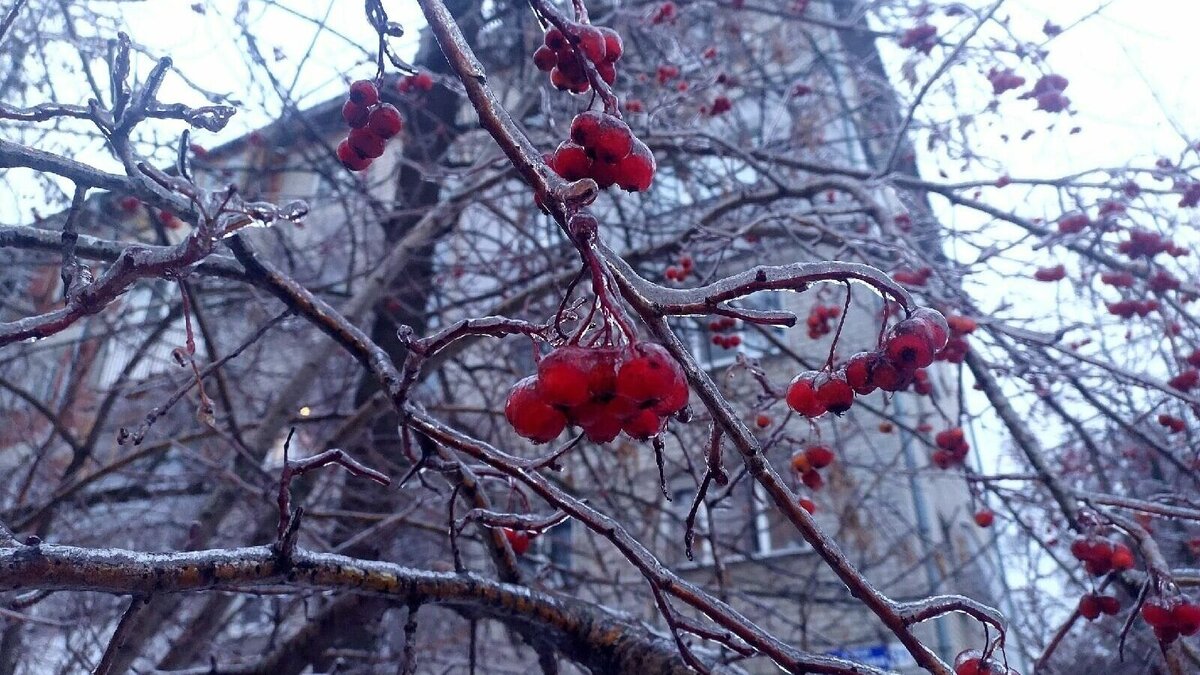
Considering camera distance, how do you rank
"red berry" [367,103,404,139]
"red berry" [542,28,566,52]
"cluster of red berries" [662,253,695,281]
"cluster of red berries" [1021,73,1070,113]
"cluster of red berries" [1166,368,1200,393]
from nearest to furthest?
"red berry" [542,28,566,52], "red berry" [367,103,404,139], "cluster of red berries" [1166,368,1200,393], "cluster of red berries" [662,253,695,281], "cluster of red berries" [1021,73,1070,113]

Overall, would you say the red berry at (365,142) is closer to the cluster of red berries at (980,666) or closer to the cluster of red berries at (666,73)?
the cluster of red berries at (980,666)

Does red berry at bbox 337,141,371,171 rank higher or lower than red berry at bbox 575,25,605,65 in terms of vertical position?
higher

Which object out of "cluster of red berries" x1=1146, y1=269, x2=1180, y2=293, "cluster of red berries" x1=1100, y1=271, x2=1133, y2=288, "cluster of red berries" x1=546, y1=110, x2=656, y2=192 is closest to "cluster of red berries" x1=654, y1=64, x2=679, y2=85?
"cluster of red berries" x1=1100, y1=271, x2=1133, y2=288

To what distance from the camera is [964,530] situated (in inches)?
389

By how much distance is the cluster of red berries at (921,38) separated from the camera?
4.39m

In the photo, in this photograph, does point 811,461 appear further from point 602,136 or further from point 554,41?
point 602,136

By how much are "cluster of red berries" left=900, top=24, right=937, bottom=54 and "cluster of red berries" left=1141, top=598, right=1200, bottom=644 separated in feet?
10.6

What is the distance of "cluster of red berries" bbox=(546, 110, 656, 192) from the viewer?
3.58 feet

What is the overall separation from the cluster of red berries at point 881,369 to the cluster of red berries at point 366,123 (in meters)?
0.93

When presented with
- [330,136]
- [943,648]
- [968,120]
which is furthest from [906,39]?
[330,136]

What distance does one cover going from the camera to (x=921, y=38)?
14.5ft

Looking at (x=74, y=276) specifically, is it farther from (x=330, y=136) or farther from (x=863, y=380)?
(x=330, y=136)

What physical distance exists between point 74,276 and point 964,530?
9965 mm

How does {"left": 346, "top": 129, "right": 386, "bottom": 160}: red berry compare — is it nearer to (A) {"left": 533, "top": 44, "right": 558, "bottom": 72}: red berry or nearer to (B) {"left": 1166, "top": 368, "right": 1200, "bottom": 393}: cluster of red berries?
(A) {"left": 533, "top": 44, "right": 558, "bottom": 72}: red berry
